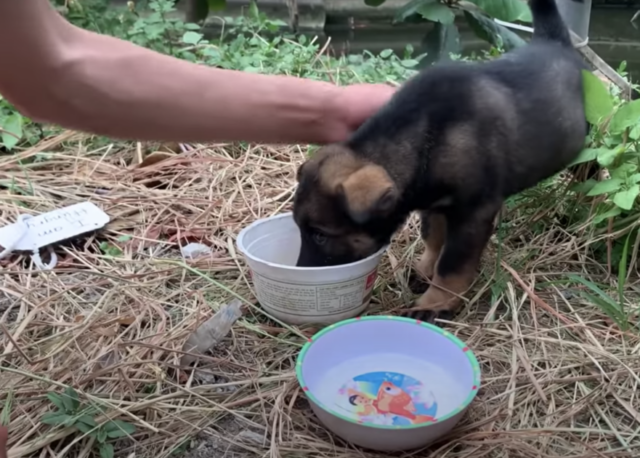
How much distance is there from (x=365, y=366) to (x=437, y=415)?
25 centimetres

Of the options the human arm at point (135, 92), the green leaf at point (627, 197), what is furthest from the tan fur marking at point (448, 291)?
the human arm at point (135, 92)

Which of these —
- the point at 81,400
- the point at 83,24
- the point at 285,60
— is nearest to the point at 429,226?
the point at 81,400

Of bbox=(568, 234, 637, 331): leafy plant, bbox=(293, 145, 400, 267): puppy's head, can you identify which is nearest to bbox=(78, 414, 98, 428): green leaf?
bbox=(293, 145, 400, 267): puppy's head

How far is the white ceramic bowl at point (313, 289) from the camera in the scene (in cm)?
210

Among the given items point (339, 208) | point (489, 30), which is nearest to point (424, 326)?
point (339, 208)

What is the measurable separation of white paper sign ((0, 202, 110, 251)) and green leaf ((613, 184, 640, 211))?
5.48 ft

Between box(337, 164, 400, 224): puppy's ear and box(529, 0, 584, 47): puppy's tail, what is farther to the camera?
Answer: box(529, 0, 584, 47): puppy's tail

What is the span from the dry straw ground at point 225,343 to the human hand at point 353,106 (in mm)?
544

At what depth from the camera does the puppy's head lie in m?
2.05

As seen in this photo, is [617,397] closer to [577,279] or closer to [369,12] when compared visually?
[577,279]

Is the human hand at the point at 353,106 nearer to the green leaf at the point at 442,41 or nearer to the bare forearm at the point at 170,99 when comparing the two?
the bare forearm at the point at 170,99

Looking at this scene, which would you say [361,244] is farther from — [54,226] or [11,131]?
[11,131]

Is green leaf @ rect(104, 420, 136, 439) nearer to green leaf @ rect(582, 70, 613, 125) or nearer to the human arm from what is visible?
the human arm

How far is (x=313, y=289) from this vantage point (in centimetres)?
212
